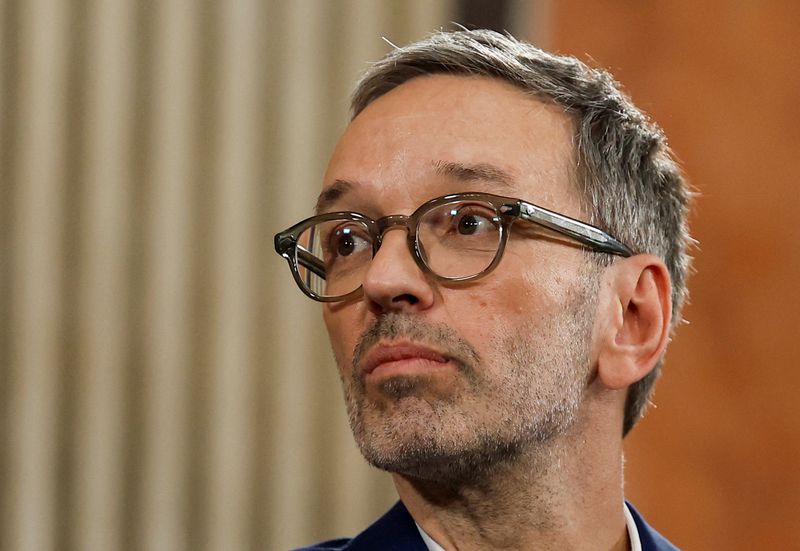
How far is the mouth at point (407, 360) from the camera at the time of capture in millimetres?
1507

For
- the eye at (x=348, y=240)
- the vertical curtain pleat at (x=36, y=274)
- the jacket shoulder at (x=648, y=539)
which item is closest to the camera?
the eye at (x=348, y=240)

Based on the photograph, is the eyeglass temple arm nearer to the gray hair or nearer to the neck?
the gray hair

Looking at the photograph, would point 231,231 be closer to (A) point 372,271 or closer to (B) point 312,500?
(B) point 312,500

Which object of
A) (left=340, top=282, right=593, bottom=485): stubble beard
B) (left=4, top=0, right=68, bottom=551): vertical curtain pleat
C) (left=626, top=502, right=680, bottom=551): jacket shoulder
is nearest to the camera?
(left=340, top=282, right=593, bottom=485): stubble beard

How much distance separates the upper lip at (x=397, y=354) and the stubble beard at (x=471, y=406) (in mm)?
12

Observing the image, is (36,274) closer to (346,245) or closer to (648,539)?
(346,245)

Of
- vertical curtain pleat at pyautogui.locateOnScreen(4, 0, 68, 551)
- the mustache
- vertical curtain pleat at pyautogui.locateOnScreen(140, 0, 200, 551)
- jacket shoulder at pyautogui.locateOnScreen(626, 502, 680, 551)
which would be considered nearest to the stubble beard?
the mustache

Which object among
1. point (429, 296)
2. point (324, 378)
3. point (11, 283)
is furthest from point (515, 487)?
point (11, 283)

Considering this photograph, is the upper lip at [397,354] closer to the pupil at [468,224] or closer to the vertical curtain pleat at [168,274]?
the pupil at [468,224]

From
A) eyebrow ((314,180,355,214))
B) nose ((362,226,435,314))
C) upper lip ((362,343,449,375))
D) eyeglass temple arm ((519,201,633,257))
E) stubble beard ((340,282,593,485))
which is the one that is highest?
eyebrow ((314,180,355,214))

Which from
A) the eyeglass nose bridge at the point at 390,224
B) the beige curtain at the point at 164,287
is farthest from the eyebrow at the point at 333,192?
the beige curtain at the point at 164,287

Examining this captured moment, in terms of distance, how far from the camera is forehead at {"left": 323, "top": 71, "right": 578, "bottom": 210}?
63.7 inches

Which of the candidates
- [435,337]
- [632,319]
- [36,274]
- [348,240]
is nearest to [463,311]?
[435,337]

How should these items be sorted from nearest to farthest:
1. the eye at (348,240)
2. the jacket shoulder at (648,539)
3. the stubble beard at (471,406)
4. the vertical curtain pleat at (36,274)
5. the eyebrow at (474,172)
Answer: the stubble beard at (471,406) < the eyebrow at (474,172) < the eye at (348,240) < the jacket shoulder at (648,539) < the vertical curtain pleat at (36,274)
